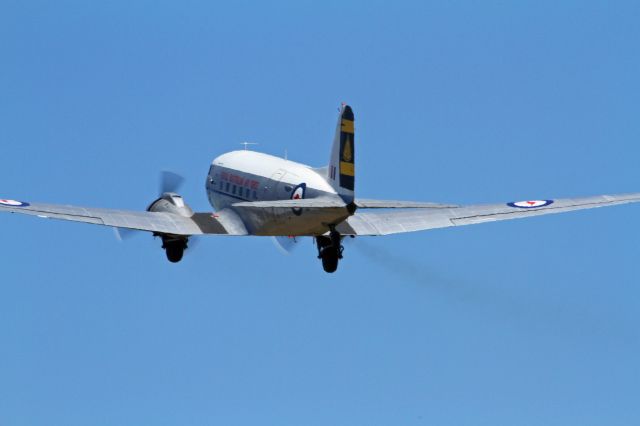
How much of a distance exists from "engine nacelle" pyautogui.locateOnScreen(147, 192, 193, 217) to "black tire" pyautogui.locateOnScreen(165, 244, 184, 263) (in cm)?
139

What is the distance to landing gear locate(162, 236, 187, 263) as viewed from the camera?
70.9m

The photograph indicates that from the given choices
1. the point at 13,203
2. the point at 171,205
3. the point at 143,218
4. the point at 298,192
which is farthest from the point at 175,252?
the point at 13,203

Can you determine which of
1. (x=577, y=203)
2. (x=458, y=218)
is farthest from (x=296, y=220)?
(x=577, y=203)

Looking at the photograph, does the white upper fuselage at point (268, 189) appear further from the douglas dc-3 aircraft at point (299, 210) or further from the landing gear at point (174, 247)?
the landing gear at point (174, 247)

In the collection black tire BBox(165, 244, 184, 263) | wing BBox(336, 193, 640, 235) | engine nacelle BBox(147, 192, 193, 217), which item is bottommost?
black tire BBox(165, 244, 184, 263)

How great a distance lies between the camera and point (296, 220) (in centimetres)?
6669

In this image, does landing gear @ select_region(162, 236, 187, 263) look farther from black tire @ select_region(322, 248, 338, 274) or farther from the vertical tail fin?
the vertical tail fin

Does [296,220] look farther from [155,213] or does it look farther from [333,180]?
[155,213]

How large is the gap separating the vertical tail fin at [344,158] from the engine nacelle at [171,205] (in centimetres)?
795

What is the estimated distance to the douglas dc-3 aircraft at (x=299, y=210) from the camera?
65312 millimetres

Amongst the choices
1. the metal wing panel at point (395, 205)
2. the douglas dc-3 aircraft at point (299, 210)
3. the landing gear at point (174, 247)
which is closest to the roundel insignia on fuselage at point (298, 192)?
the douglas dc-3 aircraft at point (299, 210)

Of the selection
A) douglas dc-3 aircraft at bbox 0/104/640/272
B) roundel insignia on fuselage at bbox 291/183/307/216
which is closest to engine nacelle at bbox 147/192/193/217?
douglas dc-3 aircraft at bbox 0/104/640/272

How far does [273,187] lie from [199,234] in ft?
11.3

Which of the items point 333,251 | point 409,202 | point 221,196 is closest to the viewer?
point 409,202
